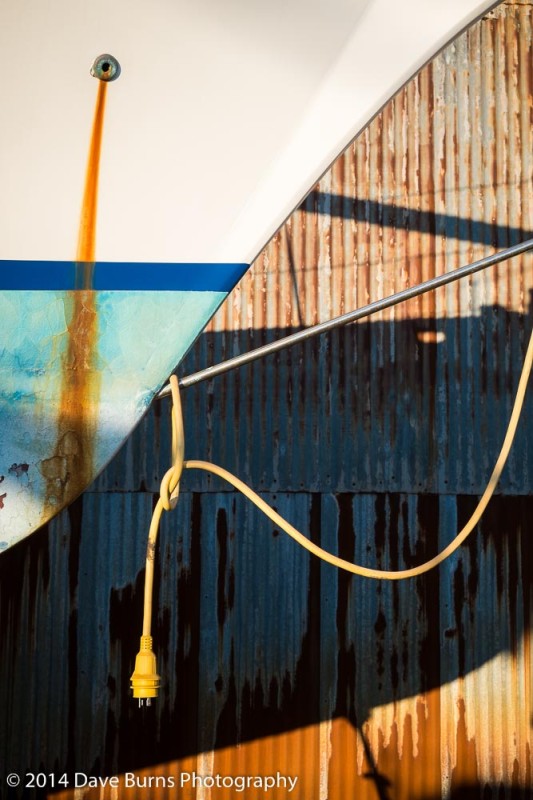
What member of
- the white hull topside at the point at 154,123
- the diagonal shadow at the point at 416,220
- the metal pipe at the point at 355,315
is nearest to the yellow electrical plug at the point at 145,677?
the metal pipe at the point at 355,315

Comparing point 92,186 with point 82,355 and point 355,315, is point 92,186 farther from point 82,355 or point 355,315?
point 355,315

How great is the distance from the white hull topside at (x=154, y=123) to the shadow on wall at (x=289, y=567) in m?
4.22

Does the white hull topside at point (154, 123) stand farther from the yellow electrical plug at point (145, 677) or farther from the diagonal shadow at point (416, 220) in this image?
the diagonal shadow at point (416, 220)

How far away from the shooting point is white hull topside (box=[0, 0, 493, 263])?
119 inches

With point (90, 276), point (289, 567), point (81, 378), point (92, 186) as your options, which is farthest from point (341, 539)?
point (92, 186)

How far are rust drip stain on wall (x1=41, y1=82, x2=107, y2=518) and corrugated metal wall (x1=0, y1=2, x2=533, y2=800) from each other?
404cm

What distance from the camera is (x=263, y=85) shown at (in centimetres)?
304

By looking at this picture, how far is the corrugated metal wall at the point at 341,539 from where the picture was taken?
21.9 feet

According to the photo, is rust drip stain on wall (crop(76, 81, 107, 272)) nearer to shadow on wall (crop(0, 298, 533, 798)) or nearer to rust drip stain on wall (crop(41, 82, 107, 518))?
rust drip stain on wall (crop(41, 82, 107, 518))

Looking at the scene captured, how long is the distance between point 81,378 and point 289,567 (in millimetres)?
4291

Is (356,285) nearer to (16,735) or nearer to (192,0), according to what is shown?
(192,0)

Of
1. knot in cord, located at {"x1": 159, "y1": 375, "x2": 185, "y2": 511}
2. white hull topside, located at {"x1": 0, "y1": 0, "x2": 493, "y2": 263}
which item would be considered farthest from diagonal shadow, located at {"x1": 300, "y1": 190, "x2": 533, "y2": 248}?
knot in cord, located at {"x1": 159, "y1": 375, "x2": 185, "y2": 511}

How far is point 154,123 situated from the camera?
10.0 ft

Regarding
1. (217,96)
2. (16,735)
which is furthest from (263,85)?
(16,735)
